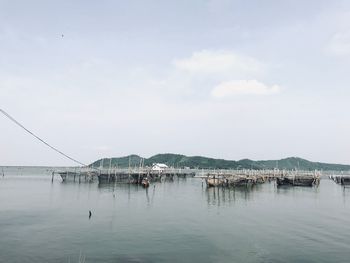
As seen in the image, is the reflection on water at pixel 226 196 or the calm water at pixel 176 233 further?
the reflection on water at pixel 226 196

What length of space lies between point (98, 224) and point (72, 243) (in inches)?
355

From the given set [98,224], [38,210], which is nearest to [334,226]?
[98,224]

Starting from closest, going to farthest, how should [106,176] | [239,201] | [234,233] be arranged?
[234,233] → [239,201] → [106,176]

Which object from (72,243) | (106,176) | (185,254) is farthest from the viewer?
(106,176)

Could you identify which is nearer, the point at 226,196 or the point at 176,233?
the point at 176,233

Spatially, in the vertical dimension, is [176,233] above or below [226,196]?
below

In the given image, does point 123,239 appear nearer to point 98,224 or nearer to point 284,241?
point 98,224

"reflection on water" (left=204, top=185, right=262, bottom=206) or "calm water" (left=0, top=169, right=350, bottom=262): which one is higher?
"reflection on water" (left=204, top=185, right=262, bottom=206)

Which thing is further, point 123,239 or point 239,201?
point 239,201

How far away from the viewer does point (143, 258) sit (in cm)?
2584

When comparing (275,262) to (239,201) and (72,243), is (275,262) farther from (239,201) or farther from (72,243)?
(239,201)

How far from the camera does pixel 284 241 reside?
30.9m

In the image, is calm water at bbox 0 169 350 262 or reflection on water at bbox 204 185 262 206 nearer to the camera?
calm water at bbox 0 169 350 262

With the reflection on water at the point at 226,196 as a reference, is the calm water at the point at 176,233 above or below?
below
